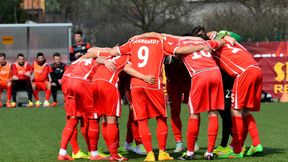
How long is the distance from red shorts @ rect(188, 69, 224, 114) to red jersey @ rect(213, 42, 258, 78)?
67 cm

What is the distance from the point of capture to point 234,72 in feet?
39.2

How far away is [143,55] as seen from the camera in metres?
11.6

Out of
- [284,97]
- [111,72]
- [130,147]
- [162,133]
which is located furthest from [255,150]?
[284,97]

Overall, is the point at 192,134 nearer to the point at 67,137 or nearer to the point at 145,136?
the point at 145,136

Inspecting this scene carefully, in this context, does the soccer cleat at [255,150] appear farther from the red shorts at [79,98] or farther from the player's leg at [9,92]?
the player's leg at [9,92]

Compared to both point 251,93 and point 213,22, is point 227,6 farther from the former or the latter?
point 251,93

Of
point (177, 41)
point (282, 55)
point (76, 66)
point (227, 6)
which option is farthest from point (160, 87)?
point (227, 6)

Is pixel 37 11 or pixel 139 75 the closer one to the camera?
pixel 139 75

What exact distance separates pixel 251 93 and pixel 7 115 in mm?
11082

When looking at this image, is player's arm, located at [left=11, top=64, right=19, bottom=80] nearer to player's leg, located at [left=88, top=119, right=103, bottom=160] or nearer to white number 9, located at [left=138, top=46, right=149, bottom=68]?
player's leg, located at [left=88, top=119, right=103, bottom=160]

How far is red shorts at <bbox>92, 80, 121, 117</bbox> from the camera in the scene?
38.1ft

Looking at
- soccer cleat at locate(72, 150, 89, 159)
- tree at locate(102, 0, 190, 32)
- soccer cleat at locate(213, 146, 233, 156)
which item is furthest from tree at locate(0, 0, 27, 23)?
soccer cleat at locate(213, 146, 233, 156)

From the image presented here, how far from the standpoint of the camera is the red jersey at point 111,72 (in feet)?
38.3

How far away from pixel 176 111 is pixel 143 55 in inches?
62.2
